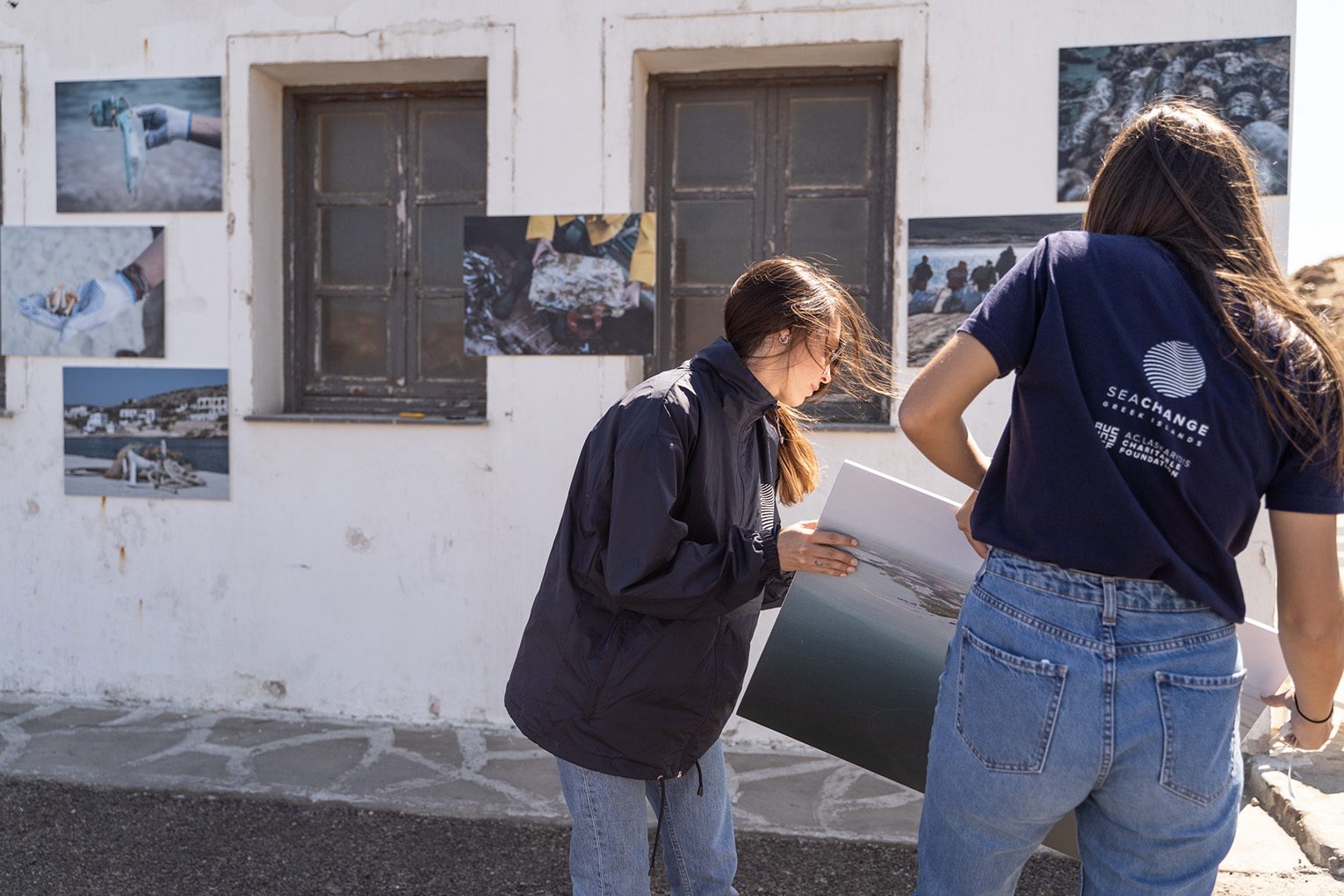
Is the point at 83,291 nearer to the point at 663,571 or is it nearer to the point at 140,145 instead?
the point at 140,145

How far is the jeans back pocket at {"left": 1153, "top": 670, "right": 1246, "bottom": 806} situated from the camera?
5.11 feet

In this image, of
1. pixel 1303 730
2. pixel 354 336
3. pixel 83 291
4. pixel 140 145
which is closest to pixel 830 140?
pixel 354 336

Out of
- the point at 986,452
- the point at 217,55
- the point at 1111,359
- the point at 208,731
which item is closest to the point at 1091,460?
the point at 1111,359

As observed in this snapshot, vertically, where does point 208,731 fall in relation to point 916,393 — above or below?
below

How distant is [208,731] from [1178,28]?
4840 millimetres

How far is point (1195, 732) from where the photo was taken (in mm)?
1567

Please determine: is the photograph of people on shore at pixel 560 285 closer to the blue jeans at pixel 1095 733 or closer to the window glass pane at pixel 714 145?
the window glass pane at pixel 714 145

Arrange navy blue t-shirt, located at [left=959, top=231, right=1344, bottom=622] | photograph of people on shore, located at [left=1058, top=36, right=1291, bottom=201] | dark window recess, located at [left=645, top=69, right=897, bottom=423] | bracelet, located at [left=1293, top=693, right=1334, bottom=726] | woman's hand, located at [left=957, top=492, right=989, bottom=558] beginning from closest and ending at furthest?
navy blue t-shirt, located at [left=959, top=231, right=1344, bottom=622] → bracelet, located at [left=1293, top=693, right=1334, bottom=726] → woman's hand, located at [left=957, top=492, right=989, bottom=558] → photograph of people on shore, located at [left=1058, top=36, right=1291, bottom=201] → dark window recess, located at [left=645, top=69, right=897, bottom=423]

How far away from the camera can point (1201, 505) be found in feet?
5.10

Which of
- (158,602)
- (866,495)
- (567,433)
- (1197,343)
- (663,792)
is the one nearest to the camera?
(1197,343)

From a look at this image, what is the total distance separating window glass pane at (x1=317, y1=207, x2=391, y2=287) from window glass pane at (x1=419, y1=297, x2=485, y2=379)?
0.28 meters

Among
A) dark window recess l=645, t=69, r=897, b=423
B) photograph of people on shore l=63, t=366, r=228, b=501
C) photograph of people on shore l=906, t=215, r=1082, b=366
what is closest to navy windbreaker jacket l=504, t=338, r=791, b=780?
photograph of people on shore l=906, t=215, r=1082, b=366

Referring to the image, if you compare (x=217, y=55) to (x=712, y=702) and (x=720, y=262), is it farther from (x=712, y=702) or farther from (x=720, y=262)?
(x=712, y=702)

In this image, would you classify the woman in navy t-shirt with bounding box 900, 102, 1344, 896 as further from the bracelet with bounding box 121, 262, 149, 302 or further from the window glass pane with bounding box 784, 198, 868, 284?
the bracelet with bounding box 121, 262, 149, 302
